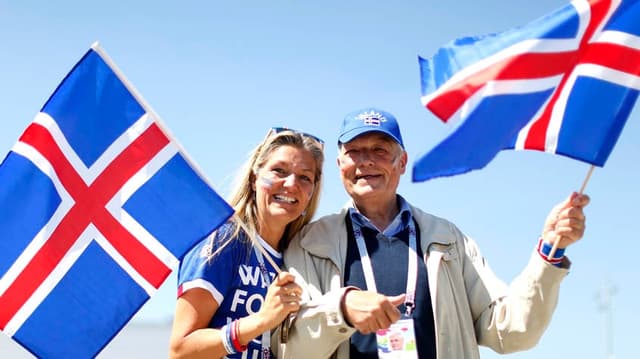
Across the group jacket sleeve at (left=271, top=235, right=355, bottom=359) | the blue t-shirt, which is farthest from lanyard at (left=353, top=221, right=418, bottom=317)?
the blue t-shirt

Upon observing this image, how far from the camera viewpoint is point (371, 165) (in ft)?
19.3

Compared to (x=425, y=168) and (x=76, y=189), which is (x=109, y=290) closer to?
(x=76, y=189)

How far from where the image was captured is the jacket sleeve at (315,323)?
16.9 ft

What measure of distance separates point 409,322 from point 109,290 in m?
2.02

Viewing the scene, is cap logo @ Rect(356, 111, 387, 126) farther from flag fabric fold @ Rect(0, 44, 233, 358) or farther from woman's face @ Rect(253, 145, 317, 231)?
flag fabric fold @ Rect(0, 44, 233, 358)

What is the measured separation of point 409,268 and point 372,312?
0.84 metres

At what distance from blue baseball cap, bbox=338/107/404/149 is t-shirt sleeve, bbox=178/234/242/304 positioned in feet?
3.81

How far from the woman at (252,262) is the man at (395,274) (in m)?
0.23

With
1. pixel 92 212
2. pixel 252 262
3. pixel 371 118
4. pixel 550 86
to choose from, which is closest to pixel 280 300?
pixel 252 262

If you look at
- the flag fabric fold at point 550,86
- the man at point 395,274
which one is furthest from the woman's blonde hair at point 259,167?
the flag fabric fold at point 550,86

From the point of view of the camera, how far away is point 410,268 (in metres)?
5.65

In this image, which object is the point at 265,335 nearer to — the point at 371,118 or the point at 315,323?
the point at 315,323

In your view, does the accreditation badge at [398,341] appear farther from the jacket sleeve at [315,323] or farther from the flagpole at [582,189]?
the flagpole at [582,189]

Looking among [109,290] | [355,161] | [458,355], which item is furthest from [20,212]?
[458,355]
